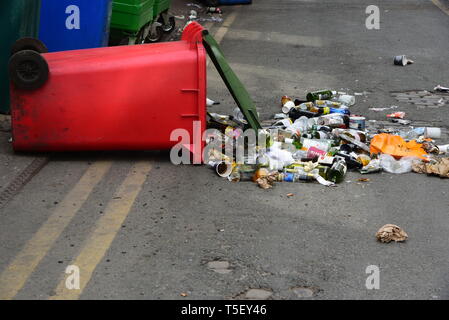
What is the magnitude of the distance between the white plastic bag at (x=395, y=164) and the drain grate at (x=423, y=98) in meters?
2.39

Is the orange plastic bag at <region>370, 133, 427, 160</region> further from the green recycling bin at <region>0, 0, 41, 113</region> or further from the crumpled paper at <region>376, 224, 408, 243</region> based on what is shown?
the green recycling bin at <region>0, 0, 41, 113</region>

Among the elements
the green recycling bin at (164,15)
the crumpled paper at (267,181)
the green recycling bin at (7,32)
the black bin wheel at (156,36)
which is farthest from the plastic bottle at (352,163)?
the black bin wheel at (156,36)

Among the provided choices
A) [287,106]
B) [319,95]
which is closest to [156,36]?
[319,95]

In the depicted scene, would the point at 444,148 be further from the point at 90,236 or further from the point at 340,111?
the point at 90,236

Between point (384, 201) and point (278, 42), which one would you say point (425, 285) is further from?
point (278, 42)

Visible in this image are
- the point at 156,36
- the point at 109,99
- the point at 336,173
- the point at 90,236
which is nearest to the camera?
the point at 90,236

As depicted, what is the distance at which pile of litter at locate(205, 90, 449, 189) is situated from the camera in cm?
705

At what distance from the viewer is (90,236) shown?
5.66 metres

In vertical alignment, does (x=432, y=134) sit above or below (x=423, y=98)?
above

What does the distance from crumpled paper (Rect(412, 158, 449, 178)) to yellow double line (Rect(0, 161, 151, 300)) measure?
7.15 feet

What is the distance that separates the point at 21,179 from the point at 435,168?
3250mm

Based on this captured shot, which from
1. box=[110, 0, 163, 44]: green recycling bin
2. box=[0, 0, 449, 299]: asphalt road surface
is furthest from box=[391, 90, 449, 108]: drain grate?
box=[110, 0, 163, 44]: green recycling bin
